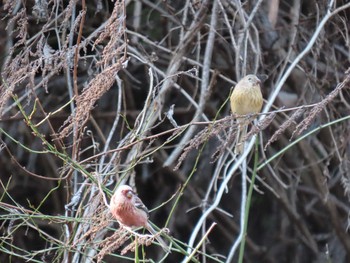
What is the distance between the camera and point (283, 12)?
4863 mm

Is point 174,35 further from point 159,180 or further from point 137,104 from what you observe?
point 159,180

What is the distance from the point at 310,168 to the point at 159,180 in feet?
3.50

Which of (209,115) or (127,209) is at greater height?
(127,209)

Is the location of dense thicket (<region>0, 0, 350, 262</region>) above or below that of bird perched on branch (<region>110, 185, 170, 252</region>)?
below

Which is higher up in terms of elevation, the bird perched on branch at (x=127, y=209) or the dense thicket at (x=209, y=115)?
the bird perched on branch at (x=127, y=209)

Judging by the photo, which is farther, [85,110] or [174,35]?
[174,35]

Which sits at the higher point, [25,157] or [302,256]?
[25,157]

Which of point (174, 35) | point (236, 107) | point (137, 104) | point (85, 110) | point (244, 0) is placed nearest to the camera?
point (85, 110)

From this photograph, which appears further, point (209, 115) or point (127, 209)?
point (209, 115)

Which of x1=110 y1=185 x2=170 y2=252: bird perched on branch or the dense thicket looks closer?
x1=110 y1=185 x2=170 y2=252: bird perched on branch

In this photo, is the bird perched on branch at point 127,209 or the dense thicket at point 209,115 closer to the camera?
the bird perched on branch at point 127,209

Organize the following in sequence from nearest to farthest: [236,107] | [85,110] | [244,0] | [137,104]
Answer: [85,110]
[236,107]
[244,0]
[137,104]

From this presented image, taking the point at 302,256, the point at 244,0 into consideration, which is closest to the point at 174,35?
the point at 244,0

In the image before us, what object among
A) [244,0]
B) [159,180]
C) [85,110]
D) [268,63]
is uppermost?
[85,110]
